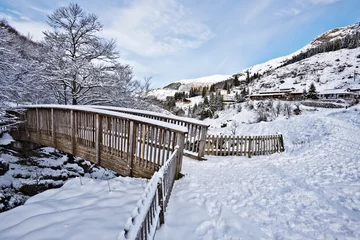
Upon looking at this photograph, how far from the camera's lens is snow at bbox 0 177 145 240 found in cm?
234

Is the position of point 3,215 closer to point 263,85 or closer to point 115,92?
point 115,92

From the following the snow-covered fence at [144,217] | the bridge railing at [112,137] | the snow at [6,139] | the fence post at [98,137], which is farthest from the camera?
the snow at [6,139]

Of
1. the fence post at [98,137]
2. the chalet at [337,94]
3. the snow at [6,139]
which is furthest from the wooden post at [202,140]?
the chalet at [337,94]

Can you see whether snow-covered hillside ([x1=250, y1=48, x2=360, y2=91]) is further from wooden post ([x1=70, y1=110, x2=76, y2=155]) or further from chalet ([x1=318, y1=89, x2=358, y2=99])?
wooden post ([x1=70, y1=110, x2=76, y2=155])

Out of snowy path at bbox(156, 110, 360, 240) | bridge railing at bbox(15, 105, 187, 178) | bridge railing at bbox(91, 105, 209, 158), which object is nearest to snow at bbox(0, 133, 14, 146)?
bridge railing at bbox(15, 105, 187, 178)

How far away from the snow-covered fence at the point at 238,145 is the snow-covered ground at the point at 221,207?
2.10m

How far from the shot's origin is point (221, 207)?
3.56 meters

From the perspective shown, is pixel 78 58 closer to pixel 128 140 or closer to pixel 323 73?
pixel 128 140

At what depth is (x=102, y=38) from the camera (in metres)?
11.1

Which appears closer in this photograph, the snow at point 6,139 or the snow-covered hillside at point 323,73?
the snow at point 6,139

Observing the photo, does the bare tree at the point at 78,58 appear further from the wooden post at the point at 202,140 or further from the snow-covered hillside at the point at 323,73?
the snow-covered hillside at the point at 323,73

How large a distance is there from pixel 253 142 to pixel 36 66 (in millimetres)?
12213

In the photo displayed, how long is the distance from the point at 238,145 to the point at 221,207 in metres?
5.49

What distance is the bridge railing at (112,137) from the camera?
471 centimetres
